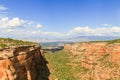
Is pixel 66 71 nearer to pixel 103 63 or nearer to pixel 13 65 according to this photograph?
pixel 103 63

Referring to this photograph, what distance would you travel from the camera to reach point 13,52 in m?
94.9

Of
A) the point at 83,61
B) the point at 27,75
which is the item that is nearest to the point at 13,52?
the point at 27,75

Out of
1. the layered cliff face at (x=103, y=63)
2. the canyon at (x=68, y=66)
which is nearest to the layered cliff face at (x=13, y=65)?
the canyon at (x=68, y=66)

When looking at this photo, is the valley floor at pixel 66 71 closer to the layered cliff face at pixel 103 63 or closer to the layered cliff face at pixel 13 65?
the layered cliff face at pixel 103 63

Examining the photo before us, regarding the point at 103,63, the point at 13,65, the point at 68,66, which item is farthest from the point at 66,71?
Answer: the point at 13,65

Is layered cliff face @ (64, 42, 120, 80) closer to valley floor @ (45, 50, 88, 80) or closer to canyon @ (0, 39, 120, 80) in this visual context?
canyon @ (0, 39, 120, 80)

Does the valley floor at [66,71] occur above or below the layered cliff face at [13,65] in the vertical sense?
below

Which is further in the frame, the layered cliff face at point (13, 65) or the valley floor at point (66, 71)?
the valley floor at point (66, 71)

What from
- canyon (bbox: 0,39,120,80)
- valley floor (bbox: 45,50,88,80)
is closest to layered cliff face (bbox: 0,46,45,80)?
canyon (bbox: 0,39,120,80)

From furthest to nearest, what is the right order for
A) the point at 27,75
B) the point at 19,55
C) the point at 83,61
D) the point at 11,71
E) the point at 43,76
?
the point at 83,61, the point at 43,76, the point at 27,75, the point at 19,55, the point at 11,71

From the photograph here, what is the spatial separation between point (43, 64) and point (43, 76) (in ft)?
95.7

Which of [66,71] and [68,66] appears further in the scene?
[68,66]

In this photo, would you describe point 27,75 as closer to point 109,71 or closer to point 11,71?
point 11,71

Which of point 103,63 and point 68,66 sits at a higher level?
point 103,63
